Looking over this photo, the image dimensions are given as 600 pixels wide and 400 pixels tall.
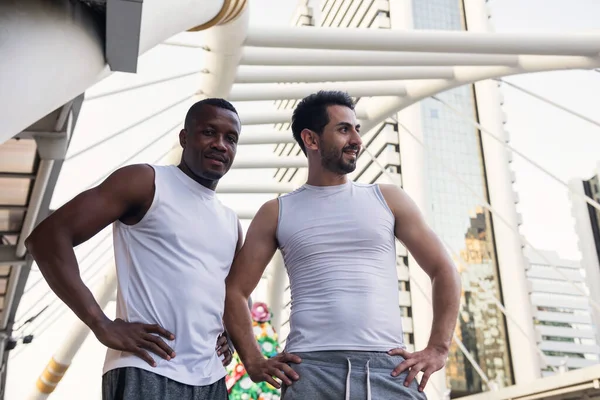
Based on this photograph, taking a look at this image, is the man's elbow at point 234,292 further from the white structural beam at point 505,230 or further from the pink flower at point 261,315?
the white structural beam at point 505,230

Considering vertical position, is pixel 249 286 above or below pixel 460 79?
below

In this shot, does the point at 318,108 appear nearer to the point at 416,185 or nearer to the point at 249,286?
the point at 249,286

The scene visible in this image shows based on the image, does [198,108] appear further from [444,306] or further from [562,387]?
[562,387]

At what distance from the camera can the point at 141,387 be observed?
1.99m

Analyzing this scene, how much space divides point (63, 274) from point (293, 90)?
283 inches

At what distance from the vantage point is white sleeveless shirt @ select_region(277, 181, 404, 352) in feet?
7.46

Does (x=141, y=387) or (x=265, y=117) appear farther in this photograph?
(x=265, y=117)

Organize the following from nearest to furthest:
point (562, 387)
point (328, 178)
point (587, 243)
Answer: point (328, 178) < point (562, 387) < point (587, 243)

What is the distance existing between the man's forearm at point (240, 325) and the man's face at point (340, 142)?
605 millimetres

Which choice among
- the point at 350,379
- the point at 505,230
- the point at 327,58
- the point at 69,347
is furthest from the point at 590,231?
the point at 350,379

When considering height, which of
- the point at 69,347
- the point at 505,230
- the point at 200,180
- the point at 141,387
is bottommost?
the point at 141,387

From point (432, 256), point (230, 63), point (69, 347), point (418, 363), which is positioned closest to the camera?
point (418, 363)

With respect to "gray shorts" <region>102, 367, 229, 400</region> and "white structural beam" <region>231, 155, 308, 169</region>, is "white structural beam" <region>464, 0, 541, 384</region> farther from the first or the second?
"gray shorts" <region>102, 367, 229, 400</region>

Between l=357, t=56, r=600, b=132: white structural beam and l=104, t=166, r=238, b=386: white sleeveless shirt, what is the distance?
5860 mm
